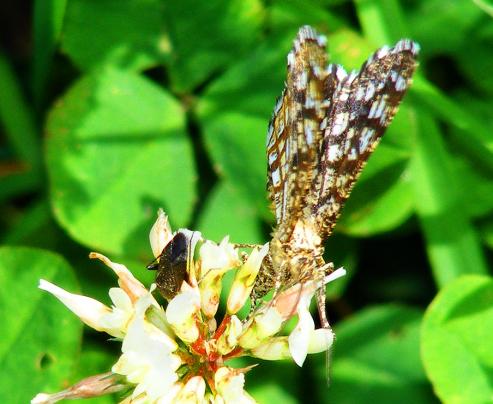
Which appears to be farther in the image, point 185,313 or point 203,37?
point 203,37

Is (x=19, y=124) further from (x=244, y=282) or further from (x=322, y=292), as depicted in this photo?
(x=322, y=292)

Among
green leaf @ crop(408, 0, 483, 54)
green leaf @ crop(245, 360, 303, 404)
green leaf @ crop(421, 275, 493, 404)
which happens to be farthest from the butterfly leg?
green leaf @ crop(408, 0, 483, 54)

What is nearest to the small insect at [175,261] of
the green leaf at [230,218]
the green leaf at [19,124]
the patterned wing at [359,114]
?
the patterned wing at [359,114]

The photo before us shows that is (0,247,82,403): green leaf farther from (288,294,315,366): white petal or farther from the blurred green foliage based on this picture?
(288,294,315,366): white petal

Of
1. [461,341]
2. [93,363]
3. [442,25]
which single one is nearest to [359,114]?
[461,341]

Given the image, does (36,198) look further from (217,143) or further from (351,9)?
(351,9)

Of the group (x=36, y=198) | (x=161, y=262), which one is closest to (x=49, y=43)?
(x=36, y=198)

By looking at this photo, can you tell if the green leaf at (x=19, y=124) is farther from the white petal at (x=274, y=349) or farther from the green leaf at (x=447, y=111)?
the white petal at (x=274, y=349)
